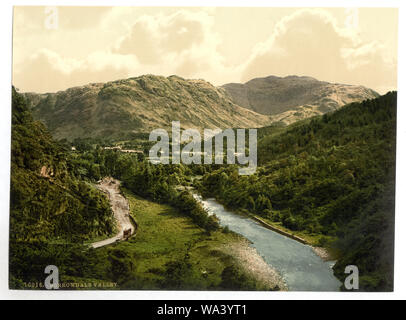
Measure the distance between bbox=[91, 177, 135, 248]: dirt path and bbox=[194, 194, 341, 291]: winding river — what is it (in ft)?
6.64

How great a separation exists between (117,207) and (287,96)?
185 inches

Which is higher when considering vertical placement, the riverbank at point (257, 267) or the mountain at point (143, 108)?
the mountain at point (143, 108)

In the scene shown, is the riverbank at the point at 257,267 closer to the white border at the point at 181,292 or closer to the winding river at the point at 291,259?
the winding river at the point at 291,259

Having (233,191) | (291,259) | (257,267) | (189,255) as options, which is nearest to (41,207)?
(189,255)

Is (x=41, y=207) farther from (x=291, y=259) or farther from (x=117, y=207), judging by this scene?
(x=291, y=259)

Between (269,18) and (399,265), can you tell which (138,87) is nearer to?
(269,18)

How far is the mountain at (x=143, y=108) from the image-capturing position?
6.90 m

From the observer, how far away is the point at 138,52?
22.5 ft

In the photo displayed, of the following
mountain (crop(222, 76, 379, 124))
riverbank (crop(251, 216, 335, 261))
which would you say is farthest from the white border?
mountain (crop(222, 76, 379, 124))

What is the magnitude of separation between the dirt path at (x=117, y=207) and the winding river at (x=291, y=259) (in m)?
2.02

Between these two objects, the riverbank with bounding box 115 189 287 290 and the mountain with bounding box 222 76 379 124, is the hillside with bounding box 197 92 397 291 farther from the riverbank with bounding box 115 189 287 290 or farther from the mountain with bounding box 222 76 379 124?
the riverbank with bounding box 115 189 287 290

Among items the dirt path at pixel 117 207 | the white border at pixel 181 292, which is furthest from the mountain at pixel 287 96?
the dirt path at pixel 117 207

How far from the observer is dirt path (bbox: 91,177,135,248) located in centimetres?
640

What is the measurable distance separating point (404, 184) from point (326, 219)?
1.87m
